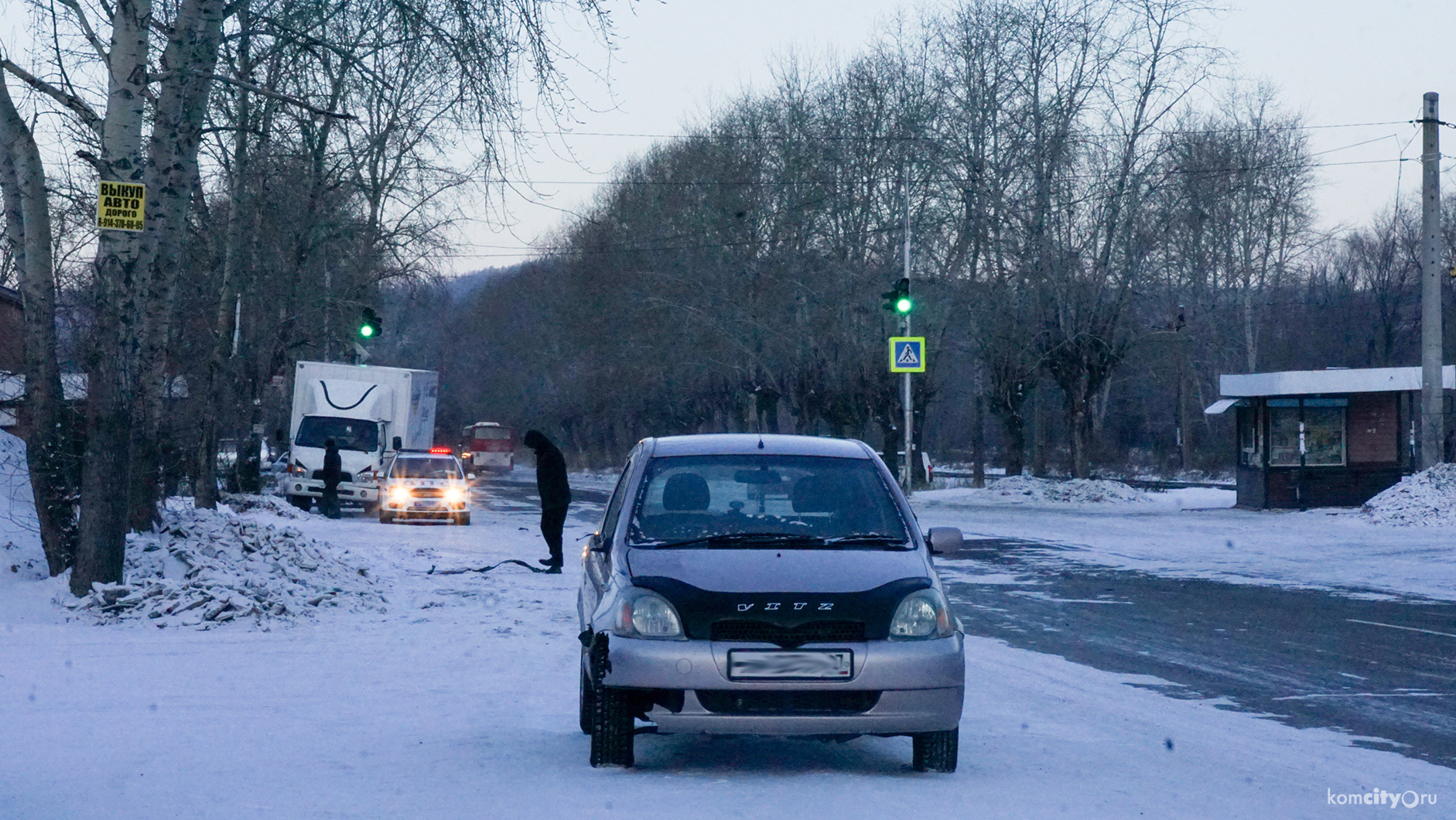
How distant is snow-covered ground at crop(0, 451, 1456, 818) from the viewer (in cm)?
591

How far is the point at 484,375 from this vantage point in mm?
92688

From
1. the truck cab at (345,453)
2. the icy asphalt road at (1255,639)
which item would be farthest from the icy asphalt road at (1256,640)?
the truck cab at (345,453)

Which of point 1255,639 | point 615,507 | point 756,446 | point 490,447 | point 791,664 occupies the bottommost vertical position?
point 1255,639

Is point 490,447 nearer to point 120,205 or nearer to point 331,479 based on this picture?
point 331,479

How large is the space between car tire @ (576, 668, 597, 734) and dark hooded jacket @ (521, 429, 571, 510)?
10150mm

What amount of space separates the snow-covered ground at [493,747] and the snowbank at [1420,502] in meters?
16.9

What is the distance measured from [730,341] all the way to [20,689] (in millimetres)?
41061

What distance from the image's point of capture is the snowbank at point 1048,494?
1352 inches

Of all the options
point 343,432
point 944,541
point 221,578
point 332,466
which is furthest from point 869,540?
point 343,432

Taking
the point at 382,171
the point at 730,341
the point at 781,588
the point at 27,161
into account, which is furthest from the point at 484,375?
the point at 781,588

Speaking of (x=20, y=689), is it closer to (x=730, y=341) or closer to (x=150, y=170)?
(x=150, y=170)

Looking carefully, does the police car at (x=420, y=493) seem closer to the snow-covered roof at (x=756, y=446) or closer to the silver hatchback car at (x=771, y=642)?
the snow-covered roof at (x=756, y=446)

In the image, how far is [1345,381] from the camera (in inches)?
1193

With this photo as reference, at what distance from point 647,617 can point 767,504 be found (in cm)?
147
